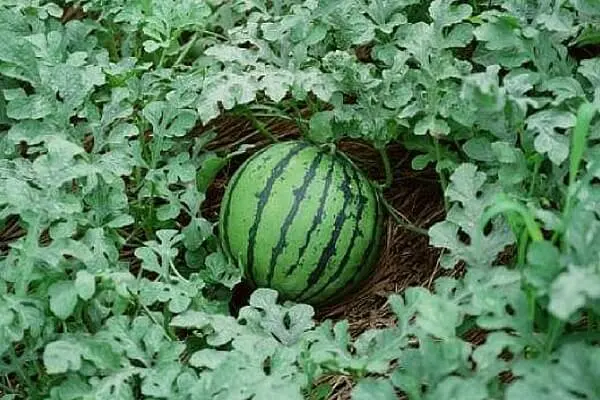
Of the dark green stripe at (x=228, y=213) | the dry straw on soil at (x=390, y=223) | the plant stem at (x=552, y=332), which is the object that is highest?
the plant stem at (x=552, y=332)

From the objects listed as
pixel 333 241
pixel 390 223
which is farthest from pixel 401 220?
pixel 333 241

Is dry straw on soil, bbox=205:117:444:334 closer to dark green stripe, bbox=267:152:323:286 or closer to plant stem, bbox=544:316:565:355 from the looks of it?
dark green stripe, bbox=267:152:323:286

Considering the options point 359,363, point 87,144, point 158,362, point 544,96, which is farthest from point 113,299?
point 544,96

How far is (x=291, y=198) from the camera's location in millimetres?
2639

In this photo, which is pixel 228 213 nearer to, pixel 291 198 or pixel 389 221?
pixel 291 198

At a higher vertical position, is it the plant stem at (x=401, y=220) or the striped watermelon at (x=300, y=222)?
the striped watermelon at (x=300, y=222)

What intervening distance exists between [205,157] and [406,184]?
59cm

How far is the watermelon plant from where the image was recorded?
203cm

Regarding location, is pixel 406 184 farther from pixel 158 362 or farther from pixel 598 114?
pixel 158 362

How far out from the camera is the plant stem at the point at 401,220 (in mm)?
2828

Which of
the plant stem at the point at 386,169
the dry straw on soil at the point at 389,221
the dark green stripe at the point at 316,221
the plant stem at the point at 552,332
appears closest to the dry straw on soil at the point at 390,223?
the dry straw on soil at the point at 389,221

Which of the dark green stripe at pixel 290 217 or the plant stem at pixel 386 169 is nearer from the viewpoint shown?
the dark green stripe at pixel 290 217

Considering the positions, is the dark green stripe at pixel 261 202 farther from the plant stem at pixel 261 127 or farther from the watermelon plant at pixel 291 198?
the plant stem at pixel 261 127

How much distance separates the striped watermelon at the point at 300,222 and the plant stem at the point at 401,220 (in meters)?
0.11
